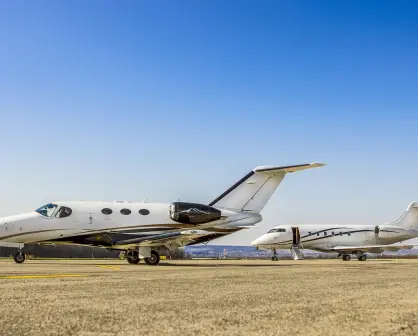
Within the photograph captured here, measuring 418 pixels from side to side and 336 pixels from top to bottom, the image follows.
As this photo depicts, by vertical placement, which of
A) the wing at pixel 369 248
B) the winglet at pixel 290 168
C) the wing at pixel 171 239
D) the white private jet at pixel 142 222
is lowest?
the wing at pixel 369 248

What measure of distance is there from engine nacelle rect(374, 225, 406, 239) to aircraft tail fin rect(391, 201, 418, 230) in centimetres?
136

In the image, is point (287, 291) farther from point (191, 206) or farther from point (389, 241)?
point (389, 241)

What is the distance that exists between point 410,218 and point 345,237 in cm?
886

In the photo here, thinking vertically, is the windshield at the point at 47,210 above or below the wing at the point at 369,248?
above

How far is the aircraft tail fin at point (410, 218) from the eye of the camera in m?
51.6

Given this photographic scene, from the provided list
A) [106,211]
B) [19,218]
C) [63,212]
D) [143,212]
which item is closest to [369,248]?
[143,212]

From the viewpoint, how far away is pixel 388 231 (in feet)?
164

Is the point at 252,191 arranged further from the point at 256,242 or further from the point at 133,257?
the point at 256,242

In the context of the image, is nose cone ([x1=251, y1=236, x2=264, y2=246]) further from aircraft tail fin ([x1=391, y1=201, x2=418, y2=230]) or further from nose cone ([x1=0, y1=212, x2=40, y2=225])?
nose cone ([x1=0, y1=212, x2=40, y2=225])

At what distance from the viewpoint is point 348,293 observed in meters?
8.94

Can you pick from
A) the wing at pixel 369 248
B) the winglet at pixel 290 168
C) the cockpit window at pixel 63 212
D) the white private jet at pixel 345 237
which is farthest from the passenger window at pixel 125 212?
the wing at pixel 369 248

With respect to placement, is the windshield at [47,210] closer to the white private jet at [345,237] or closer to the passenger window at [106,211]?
the passenger window at [106,211]

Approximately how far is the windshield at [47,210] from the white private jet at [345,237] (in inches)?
964

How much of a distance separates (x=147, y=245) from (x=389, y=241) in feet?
114
